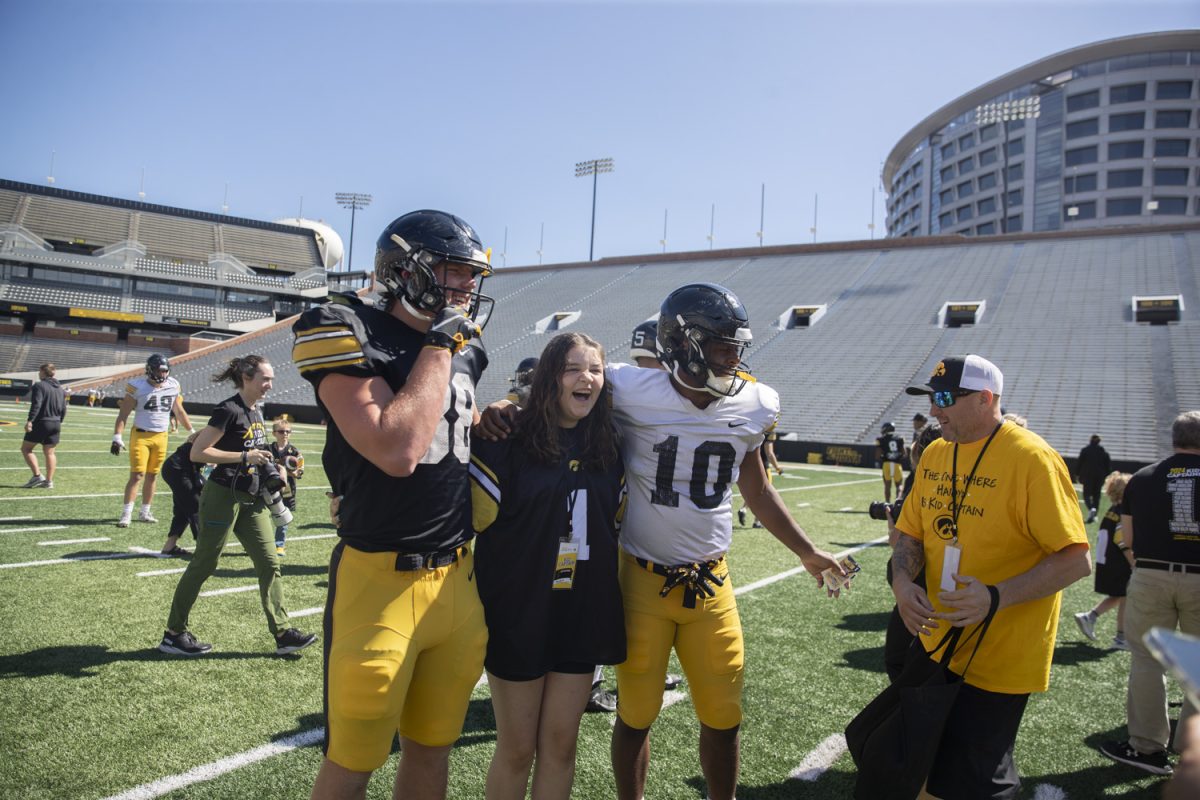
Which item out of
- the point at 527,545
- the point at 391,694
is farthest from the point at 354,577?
the point at 527,545

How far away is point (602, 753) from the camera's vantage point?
396 cm

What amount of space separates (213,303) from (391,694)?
60.5 metres

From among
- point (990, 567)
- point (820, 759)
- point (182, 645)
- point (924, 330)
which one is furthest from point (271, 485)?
point (924, 330)

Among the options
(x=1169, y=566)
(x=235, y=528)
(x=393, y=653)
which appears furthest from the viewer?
(x=235, y=528)

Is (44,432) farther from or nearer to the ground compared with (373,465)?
nearer to the ground

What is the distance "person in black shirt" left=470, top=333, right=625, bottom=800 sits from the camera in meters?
2.67

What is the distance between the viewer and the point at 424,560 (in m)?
2.36

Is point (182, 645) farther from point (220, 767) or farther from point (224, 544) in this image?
point (220, 767)

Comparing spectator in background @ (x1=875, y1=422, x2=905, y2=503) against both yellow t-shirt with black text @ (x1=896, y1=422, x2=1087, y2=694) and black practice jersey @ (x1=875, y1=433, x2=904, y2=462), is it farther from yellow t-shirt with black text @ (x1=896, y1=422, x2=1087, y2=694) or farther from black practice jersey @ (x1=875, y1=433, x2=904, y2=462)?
yellow t-shirt with black text @ (x1=896, y1=422, x2=1087, y2=694)

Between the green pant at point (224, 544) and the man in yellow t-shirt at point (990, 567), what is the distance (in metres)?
4.07

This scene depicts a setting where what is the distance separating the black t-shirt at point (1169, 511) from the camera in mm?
4176

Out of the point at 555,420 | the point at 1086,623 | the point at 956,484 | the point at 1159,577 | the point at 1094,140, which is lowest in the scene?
the point at 1086,623

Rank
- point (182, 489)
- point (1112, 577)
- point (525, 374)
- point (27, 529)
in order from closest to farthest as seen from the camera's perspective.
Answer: point (525, 374), point (1112, 577), point (182, 489), point (27, 529)

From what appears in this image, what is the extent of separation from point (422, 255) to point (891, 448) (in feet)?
44.9
